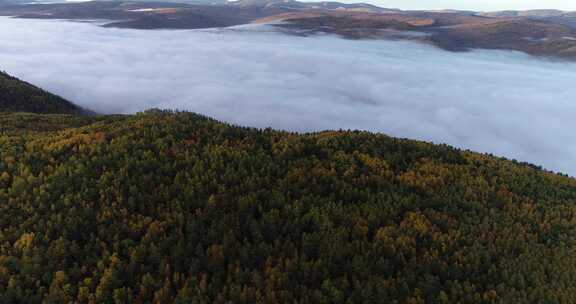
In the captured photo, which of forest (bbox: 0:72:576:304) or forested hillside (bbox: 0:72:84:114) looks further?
forested hillside (bbox: 0:72:84:114)

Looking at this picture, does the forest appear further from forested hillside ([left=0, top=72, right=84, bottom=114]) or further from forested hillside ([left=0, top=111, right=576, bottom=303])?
forested hillside ([left=0, top=72, right=84, bottom=114])

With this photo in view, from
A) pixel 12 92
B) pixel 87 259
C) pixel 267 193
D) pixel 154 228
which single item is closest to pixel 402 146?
pixel 267 193

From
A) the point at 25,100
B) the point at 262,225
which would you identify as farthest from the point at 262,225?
the point at 25,100

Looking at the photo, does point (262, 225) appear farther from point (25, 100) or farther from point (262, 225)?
point (25, 100)

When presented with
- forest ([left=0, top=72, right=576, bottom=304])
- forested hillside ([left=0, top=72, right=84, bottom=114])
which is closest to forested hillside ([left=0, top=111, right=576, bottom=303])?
forest ([left=0, top=72, right=576, bottom=304])

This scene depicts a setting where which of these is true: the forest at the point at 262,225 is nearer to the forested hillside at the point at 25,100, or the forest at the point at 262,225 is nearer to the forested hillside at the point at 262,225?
the forested hillside at the point at 262,225

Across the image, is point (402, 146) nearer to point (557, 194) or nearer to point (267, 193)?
point (557, 194)
